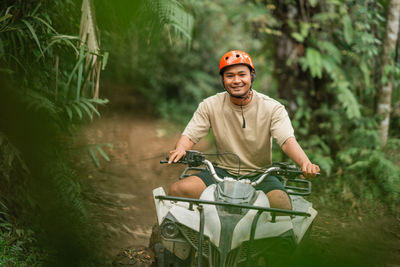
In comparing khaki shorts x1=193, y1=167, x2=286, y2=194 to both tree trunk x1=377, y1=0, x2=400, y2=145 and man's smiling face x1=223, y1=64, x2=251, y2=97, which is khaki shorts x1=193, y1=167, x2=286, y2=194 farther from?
tree trunk x1=377, y1=0, x2=400, y2=145

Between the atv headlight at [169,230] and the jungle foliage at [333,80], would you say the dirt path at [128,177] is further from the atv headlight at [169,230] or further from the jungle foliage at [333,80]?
the jungle foliage at [333,80]

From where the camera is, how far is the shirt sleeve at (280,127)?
132 inches

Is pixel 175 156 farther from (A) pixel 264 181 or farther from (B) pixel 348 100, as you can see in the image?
(B) pixel 348 100

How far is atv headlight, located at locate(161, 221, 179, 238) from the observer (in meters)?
2.90

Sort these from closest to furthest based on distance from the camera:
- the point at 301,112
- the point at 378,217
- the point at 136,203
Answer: the point at 378,217 < the point at 136,203 < the point at 301,112

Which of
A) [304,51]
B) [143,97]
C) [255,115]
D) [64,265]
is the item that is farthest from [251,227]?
[143,97]

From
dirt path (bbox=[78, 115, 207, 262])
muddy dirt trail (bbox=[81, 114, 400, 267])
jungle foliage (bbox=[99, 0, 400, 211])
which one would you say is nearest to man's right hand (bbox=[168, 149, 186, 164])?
muddy dirt trail (bbox=[81, 114, 400, 267])

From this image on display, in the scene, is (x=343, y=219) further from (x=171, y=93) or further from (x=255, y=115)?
(x=171, y=93)

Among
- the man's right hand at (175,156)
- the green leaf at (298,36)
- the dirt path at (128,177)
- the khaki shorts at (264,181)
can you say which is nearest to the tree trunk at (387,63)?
the green leaf at (298,36)

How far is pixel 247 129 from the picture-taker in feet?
11.4

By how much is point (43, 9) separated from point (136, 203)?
3.02 meters

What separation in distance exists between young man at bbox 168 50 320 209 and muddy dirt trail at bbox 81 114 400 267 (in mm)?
880

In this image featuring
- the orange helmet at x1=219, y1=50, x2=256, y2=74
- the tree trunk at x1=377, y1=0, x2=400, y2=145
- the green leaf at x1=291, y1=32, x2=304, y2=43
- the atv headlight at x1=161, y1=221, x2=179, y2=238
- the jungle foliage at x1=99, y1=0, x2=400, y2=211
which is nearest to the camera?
the atv headlight at x1=161, y1=221, x2=179, y2=238

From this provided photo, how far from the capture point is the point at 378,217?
204 inches
